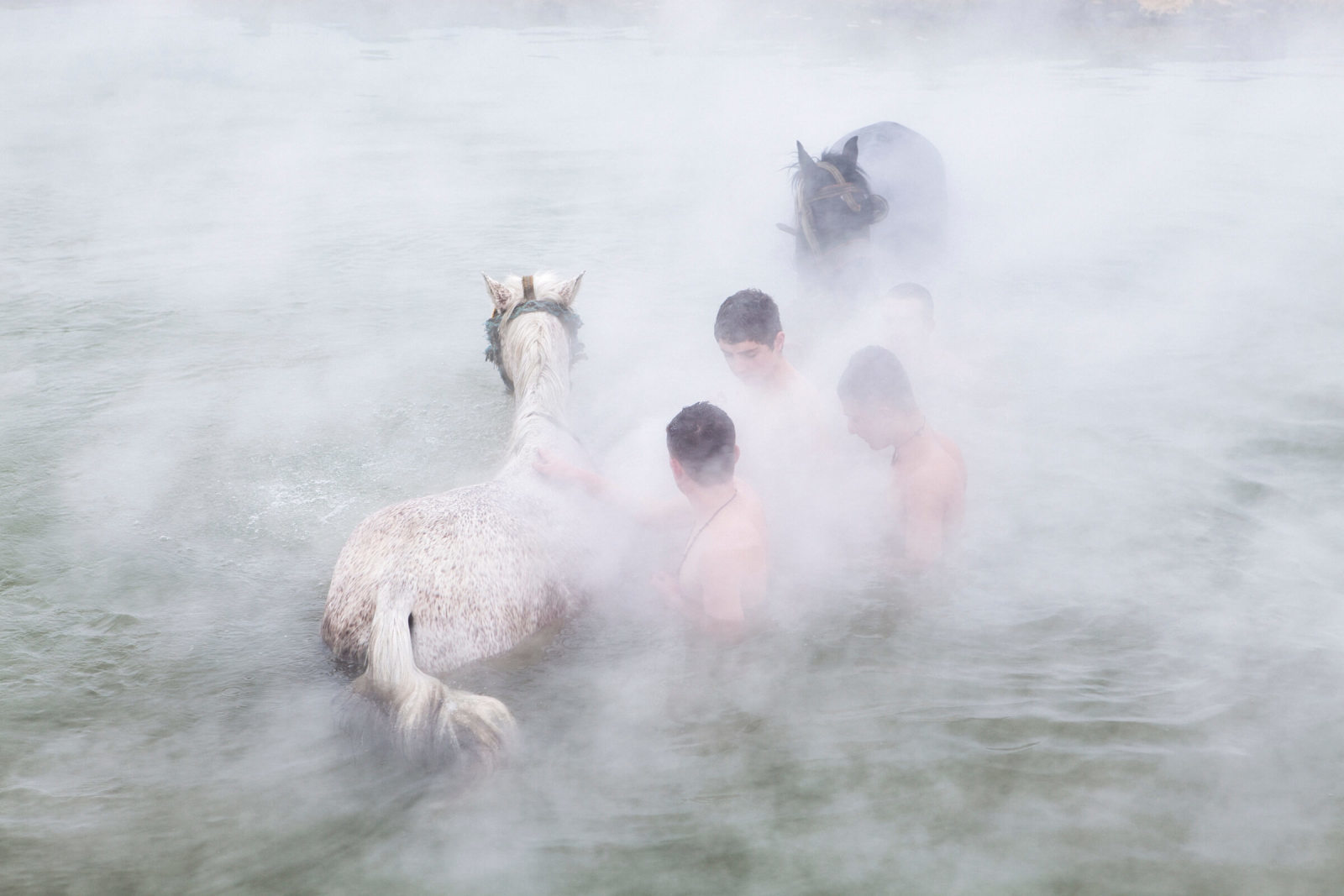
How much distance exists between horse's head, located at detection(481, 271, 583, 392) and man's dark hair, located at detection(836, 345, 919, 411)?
123 cm

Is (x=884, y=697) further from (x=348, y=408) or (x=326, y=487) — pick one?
(x=348, y=408)

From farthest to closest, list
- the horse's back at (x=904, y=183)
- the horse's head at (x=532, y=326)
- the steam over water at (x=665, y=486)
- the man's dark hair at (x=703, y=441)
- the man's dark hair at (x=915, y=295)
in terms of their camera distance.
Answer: the horse's back at (x=904, y=183)
the man's dark hair at (x=915, y=295)
the horse's head at (x=532, y=326)
the man's dark hair at (x=703, y=441)
the steam over water at (x=665, y=486)

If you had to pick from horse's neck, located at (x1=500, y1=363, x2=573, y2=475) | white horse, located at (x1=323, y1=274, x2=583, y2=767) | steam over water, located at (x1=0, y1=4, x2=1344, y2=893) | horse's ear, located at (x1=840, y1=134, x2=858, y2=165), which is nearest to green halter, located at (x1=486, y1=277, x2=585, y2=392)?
horse's neck, located at (x1=500, y1=363, x2=573, y2=475)

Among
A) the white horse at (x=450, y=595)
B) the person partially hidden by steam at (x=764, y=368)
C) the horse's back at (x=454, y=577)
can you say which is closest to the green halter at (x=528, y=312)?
the person partially hidden by steam at (x=764, y=368)

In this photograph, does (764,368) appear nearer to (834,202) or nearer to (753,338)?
(753,338)

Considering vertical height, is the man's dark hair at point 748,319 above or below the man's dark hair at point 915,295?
below

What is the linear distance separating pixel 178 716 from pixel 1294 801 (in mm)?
2903

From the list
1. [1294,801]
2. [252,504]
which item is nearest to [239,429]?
[252,504]

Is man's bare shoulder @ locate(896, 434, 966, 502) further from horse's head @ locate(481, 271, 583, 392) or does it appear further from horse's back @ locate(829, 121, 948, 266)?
horse's back @ locate(829, 121, 948, 266)

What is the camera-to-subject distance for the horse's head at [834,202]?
4.67 metres

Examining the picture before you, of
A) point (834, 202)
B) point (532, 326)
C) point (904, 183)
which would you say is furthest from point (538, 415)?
point (904, 183)

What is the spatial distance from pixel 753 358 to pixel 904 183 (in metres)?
2.51

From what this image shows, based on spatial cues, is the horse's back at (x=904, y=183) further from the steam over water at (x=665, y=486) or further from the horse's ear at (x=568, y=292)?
the horse's ear at (x=568, y=292)

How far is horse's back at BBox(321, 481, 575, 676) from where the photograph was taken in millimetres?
2760
